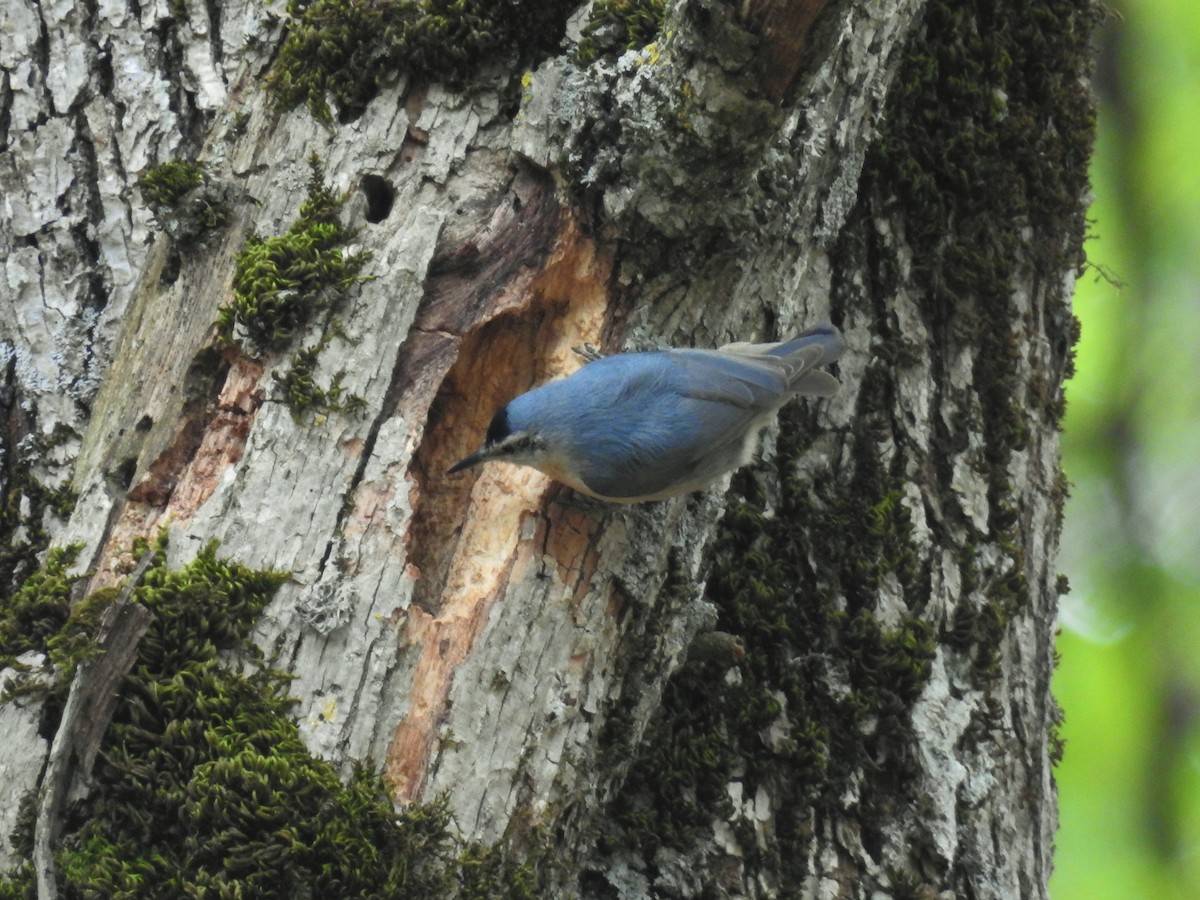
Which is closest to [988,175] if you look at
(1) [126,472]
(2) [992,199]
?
(2) [992,199]

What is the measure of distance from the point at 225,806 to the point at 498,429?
1076 mm

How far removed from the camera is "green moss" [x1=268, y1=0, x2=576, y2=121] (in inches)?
110

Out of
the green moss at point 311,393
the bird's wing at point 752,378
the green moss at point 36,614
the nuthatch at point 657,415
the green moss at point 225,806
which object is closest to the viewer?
the green moss at point 225,806

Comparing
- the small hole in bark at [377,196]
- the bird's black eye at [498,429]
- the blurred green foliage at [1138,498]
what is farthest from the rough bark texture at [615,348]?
the blurred green foliage at [1138,498]

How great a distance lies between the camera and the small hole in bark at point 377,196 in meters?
2.76

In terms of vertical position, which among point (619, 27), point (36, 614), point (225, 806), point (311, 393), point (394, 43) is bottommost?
point (225, 806)

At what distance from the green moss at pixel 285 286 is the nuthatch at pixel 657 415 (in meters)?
0.49

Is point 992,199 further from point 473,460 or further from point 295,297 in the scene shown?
point 295,297

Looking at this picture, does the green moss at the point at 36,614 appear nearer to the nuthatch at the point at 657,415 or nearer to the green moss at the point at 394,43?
the nuthatch at the point at 657,415

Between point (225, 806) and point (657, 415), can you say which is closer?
point (225, 806)

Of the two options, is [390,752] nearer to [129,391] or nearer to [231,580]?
[231,580]

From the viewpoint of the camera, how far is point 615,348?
114 inches

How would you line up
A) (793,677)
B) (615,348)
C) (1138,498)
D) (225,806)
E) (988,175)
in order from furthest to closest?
(1138,498) → (988,175) → (793,677) → (615,348) → (225,806)

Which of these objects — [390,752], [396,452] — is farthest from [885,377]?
[390,752]
